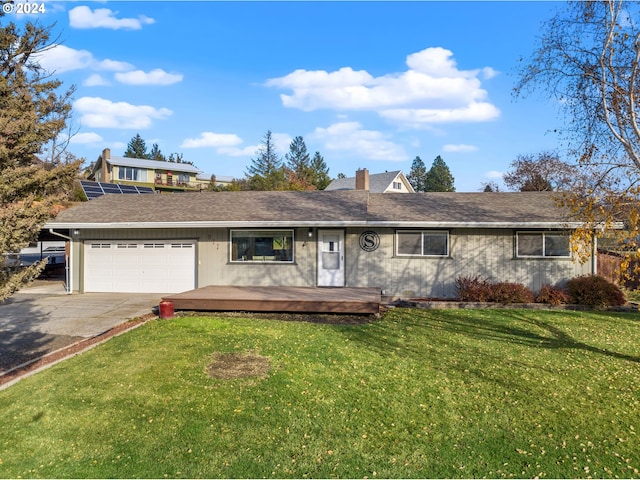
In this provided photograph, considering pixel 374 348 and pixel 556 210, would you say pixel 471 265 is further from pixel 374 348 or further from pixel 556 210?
pixel 374 348

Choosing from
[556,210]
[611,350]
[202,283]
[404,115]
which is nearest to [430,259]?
[556,210]

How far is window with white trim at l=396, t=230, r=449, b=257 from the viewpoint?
12789 mm

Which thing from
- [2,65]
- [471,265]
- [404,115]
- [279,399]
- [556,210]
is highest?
[404,115]

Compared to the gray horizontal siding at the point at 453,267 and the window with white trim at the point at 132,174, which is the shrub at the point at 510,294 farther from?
the window with white trim at the point at 132,174

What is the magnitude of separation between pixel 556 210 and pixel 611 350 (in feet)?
22.7

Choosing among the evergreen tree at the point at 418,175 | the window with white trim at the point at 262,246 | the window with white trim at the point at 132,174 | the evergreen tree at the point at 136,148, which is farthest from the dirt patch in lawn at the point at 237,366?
the evergreen tree at the point at 136,148

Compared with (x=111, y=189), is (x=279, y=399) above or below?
below

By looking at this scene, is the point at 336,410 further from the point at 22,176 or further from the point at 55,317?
the point at 55,317

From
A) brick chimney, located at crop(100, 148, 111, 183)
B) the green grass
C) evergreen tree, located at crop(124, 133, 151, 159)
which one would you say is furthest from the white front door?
evergreen tree, located at crop(124, 133, 151, 159)

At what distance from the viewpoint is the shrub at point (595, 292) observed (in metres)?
11.0

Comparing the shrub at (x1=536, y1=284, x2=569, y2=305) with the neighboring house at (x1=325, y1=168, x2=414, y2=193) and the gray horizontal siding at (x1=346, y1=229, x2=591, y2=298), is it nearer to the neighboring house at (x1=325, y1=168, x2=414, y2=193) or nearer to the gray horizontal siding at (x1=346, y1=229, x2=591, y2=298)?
the gray horizontal siding at (x1=346, y1=229, x2=591, y2=298)

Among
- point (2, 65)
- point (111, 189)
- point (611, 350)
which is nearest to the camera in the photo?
point (2, 65)

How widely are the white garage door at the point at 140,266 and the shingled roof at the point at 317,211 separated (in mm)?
989

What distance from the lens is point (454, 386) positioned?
5473 mm
